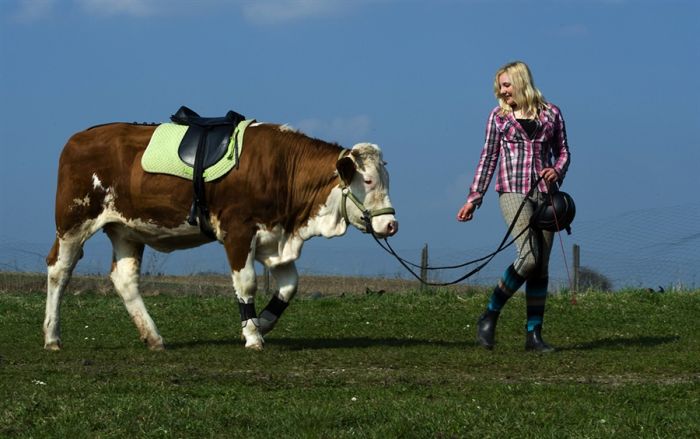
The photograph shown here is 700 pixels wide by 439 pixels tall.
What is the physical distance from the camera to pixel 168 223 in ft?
38.7

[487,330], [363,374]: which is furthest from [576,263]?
[363,374]

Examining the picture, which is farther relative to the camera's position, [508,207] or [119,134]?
[119,134]

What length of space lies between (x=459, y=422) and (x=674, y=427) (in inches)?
47.0

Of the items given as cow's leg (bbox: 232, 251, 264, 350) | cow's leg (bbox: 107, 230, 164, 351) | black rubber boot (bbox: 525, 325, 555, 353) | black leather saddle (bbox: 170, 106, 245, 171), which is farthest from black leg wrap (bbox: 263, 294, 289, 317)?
black rubber boot (bbox: 525, 325, 555, 353)

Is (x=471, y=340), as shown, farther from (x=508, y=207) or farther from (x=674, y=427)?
(x=674, y=427)

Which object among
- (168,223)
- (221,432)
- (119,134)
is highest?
(119,134)

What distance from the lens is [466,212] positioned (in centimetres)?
1127

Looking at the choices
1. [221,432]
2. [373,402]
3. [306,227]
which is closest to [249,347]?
[306,227]

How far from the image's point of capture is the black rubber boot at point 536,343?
11.4 metres

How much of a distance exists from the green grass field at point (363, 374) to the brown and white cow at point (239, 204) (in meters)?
0.62

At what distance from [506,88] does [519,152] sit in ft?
1.86

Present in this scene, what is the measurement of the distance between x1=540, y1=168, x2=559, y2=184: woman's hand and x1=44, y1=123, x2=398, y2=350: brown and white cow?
1.38m

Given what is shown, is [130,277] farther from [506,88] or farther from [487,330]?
[506,88]

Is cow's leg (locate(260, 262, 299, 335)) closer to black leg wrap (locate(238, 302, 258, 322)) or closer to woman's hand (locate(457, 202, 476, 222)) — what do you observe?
black leg wrap (locate(238, 302, 258, 322))
